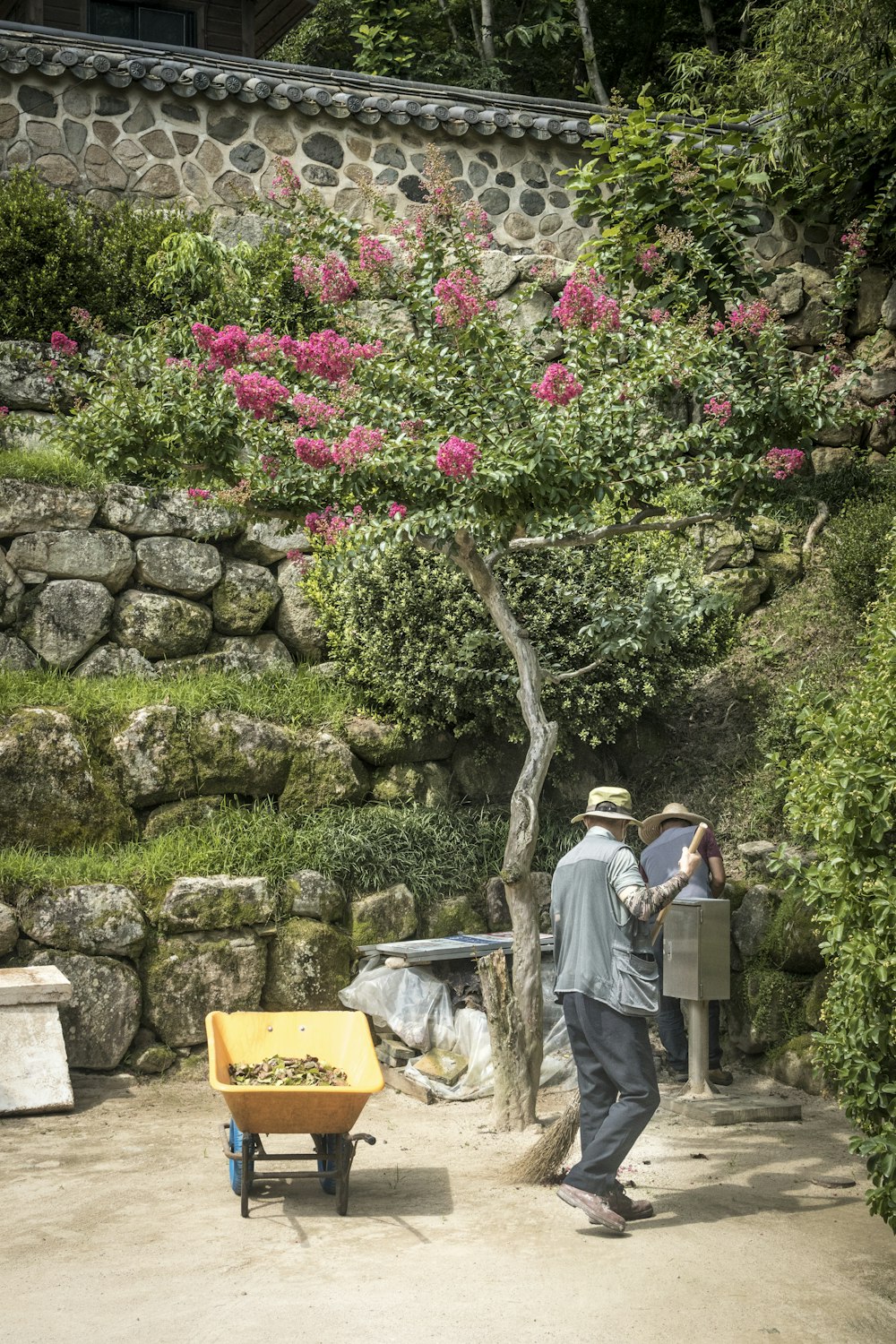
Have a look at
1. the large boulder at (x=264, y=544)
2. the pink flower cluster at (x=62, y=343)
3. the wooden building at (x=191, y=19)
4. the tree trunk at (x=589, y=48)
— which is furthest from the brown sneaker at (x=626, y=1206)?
the wooden building at (x=191, y=19)

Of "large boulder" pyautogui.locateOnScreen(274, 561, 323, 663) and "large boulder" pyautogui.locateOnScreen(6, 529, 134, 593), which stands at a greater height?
"large boulder" pyautogui.locateOnScreen(6, 529, 134, 593)

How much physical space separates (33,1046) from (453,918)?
275cm

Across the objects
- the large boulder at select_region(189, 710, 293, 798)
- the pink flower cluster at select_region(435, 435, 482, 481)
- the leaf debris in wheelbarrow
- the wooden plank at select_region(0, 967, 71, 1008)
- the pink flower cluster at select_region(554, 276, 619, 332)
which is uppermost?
the pink flower cluster at select_region(554, 276, 619, 332)

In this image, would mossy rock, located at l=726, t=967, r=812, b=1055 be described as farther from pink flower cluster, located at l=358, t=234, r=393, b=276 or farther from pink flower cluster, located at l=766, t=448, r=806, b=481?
pink flower cluster, located at l=358, t=234, r=393, b=276

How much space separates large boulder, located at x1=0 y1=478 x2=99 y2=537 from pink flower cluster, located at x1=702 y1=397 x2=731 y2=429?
4.33m

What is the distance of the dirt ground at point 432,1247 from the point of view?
164 inches

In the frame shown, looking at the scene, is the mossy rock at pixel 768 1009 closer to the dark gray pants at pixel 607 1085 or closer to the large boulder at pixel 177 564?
the dark gray pants at pixel 607 1085

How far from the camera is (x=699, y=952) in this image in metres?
6.89

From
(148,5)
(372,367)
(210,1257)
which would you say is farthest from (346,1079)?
(148,5)

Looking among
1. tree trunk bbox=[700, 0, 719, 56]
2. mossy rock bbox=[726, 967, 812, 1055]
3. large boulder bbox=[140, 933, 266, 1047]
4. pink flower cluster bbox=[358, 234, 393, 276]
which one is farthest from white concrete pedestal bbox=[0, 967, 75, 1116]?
tree trunk bbox=[700, 0, 719, 56]

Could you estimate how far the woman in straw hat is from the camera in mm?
7359

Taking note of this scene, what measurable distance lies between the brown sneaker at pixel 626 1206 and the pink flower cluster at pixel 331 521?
11.4ft

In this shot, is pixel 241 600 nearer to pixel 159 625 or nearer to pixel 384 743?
pixel 159 625

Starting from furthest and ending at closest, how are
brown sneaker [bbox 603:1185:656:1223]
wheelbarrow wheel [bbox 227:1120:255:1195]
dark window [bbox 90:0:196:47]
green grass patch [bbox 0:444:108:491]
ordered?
dark window [bbox 90:0:196:47] → green grass patch [bbox 0:444:108:491] → wheelbarrow wheel [bbox 227:1120:255:1195] → brown sneaker [bbox 603:1185:656:1223]
